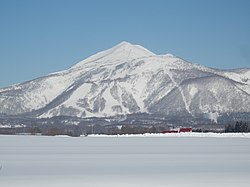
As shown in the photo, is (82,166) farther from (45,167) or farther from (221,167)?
(221,167)

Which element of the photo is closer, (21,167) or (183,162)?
(21,167)

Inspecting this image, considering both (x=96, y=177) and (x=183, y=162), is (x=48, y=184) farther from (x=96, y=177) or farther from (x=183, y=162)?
(x=183, y=162)

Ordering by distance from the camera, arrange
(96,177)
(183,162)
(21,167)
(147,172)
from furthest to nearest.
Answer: (183,162) < (21,167) < (147,172) < (96,177)

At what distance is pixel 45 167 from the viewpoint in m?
29.1

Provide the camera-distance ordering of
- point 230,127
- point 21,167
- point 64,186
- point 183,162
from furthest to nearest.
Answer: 1. point 230,127
2. point 183,162
3. point 21,167
4. point 64,186

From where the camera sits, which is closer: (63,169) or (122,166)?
(63,169)

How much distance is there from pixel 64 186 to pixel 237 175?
8.42m

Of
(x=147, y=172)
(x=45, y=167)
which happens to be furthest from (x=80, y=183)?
(x=45, y=167)

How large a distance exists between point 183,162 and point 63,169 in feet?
26.3

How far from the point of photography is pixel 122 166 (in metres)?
29.9

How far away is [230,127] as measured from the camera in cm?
13100

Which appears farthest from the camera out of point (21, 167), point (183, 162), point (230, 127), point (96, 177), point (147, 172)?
point (230, 127)

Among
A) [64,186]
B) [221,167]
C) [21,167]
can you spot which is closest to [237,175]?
[221,167]

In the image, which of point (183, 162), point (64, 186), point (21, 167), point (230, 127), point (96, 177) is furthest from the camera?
point (230, 127)
